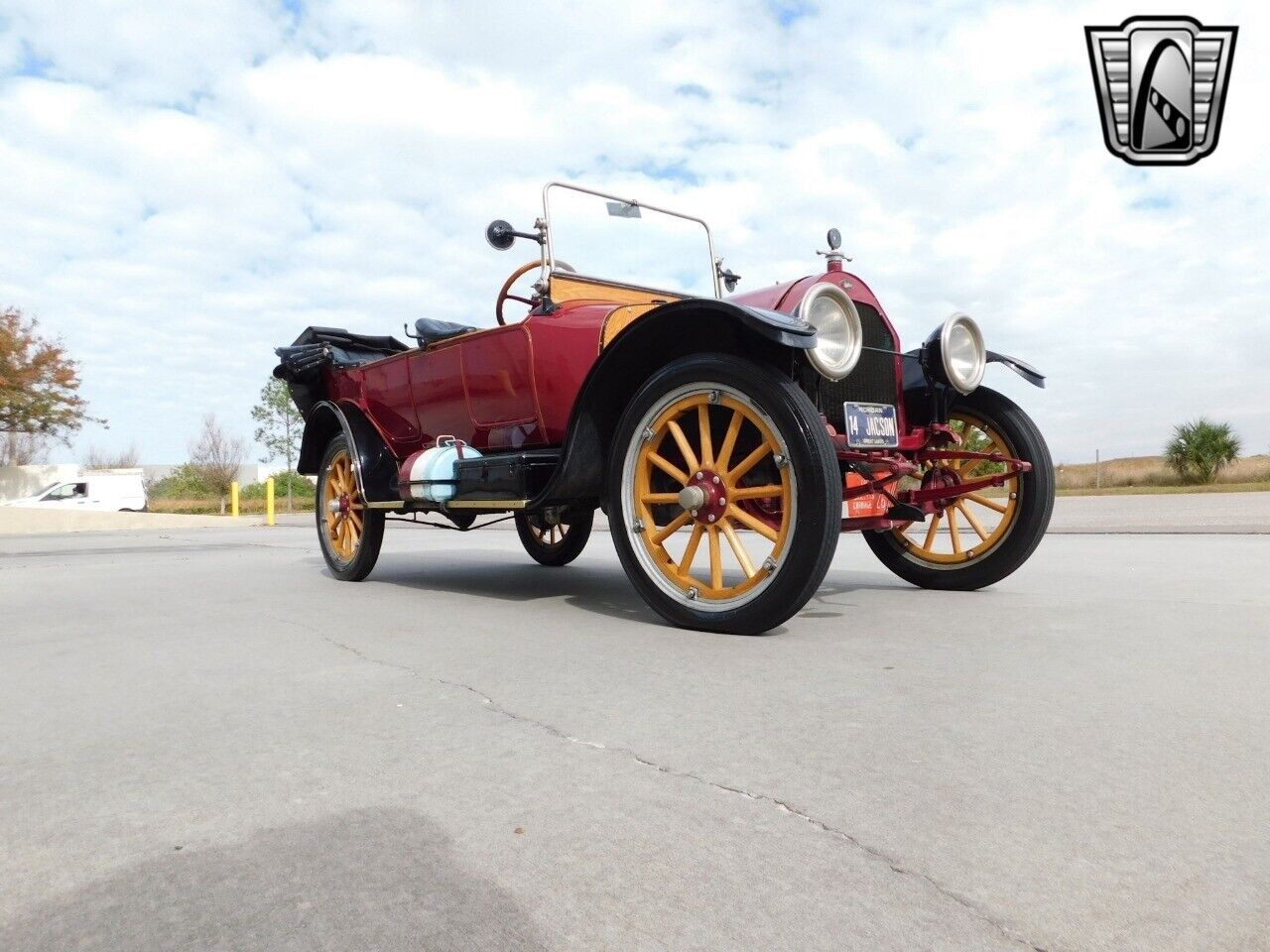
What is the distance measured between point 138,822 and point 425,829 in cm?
57

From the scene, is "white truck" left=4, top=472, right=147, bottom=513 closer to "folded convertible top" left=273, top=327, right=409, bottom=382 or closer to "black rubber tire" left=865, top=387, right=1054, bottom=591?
"folded convertible top" left=273, top=327, right=409, bottom=382

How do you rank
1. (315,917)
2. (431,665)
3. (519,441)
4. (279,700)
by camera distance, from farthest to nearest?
(519,441) → (431,665) → (279,700) → (315,917)

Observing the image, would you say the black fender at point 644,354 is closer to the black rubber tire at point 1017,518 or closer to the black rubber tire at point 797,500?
the black rubber tire at point 797,500

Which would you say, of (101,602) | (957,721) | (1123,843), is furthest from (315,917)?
(101,602)

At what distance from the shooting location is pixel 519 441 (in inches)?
201

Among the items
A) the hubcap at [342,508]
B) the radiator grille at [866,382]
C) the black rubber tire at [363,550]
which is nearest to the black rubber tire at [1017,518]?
the radiator grille at [866,382]

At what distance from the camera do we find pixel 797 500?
338 cm

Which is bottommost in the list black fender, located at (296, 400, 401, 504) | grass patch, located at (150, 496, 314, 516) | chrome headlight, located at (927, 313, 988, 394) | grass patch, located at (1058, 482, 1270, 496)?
grass patch, located at (150, 496, 314, 516)

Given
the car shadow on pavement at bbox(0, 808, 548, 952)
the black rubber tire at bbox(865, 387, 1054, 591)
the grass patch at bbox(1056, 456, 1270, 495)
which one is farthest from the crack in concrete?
the grass patch at bbox(1056, 456, 1270, 495)

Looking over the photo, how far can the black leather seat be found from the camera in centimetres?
557

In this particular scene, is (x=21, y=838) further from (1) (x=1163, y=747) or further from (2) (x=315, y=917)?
(1) (x=1163, y=747)

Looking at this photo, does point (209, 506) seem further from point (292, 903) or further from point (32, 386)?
point (292, 903)

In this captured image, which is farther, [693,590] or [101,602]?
[101,602]

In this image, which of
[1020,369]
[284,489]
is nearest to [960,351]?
[1020,369]
